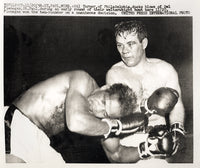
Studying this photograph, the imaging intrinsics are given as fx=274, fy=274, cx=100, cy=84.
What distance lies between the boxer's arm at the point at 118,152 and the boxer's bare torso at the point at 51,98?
14cm

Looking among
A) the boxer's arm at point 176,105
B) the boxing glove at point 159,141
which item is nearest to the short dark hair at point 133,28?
the boxer's arm at point 176,105

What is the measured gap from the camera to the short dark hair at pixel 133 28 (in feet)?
2.53

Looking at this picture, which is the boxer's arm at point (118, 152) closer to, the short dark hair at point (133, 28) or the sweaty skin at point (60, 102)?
the sweaty skin at point (60, 102)

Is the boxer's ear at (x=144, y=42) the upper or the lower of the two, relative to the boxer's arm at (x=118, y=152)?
upper

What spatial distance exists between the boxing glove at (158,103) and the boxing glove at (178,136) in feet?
0.16

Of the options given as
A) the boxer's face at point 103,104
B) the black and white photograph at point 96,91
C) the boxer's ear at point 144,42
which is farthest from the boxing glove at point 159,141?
the boxer's ear at point 144,42

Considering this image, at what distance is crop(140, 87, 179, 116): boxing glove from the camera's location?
30.1 inches

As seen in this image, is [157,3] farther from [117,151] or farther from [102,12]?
[117,151]

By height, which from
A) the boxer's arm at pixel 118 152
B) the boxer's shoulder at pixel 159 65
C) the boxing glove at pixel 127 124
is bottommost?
the boxer's arm at pixel 118 152

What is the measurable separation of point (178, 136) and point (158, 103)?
0.11 metres

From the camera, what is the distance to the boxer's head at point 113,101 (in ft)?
2.48

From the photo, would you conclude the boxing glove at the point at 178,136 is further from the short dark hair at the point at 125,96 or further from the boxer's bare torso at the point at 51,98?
the boxer's bare torso at the point at 51,98

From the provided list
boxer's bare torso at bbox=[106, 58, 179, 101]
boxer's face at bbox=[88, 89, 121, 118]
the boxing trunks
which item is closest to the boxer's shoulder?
boxer's bare torso at bbox=[106, 58, 179, 101]
